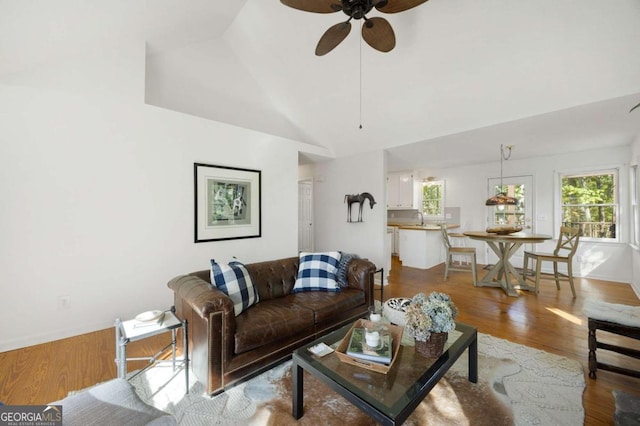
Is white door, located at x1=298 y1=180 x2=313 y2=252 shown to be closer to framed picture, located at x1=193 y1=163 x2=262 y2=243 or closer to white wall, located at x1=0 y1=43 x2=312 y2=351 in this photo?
framed picture, located at x1=193 y1=163 x2=262 y2=243

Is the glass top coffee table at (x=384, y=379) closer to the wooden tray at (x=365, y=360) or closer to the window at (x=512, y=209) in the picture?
the wooden tray at (x=365, y=360)

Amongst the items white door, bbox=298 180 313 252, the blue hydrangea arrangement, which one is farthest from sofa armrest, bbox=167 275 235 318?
white door, bbox=298 180 313 252

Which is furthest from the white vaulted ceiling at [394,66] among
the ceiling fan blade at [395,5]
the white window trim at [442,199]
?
the white window trim at [442,199]

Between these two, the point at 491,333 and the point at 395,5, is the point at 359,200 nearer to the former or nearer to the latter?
the point at 491,333

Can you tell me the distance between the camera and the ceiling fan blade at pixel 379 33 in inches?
76.0

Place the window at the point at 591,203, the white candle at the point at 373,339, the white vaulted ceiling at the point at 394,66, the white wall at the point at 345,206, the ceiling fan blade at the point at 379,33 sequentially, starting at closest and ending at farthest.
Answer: the white candle at the point at 373,339
the ceiling fan blade at the point at 379,33
the white vaulted ceiling at the point at 394,66
the window at the point at 591,203
the white wall at the point at 345,206

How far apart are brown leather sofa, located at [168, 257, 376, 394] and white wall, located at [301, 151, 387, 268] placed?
2014mm

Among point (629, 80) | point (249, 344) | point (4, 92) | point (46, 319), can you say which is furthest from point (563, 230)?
point (4, 92)

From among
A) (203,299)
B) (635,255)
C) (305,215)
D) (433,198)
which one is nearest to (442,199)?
(433,198)

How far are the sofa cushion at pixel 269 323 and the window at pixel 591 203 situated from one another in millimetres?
5427

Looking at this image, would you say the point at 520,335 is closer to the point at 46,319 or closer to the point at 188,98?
the point at 46,319

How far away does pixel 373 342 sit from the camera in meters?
1.50

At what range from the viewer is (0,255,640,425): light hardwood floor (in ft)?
5.79

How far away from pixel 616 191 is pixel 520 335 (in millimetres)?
3952
